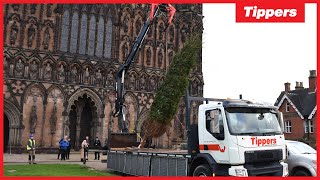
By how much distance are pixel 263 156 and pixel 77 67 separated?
2380 centimetres

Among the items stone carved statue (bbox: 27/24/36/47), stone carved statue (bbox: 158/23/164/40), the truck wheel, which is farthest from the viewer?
stone carved statue (bbox: 158/23/164/40)

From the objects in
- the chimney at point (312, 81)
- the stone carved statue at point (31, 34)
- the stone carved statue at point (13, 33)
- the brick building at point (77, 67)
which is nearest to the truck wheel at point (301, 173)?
the brick building at point (77, 67)

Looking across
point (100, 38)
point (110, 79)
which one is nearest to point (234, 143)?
point (110, 79)

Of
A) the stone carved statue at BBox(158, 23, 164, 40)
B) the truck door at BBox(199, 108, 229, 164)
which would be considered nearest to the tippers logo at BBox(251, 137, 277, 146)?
the truck door at BBox(199, 108, 229, 164)

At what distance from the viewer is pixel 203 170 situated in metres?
10.9

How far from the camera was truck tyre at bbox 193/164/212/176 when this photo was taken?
10746mm

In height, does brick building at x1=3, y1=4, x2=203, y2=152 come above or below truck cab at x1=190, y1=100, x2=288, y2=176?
above

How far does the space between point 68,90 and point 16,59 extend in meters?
4.93

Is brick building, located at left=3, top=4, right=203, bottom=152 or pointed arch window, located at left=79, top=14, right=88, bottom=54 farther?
pointed arch window, located at left=79, top=14, right=88, bottom=54

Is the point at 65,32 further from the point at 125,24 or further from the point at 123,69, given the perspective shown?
the point at 123,69

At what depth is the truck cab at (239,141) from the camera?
10273 mm

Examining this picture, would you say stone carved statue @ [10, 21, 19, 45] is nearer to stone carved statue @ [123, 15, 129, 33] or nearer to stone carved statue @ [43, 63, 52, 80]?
stone carved statue @ [43, 63, 52, 80]

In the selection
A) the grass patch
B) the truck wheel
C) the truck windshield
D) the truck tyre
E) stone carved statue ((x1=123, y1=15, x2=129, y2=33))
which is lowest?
the grass patch

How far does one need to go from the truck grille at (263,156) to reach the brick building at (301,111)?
98.2 ft
